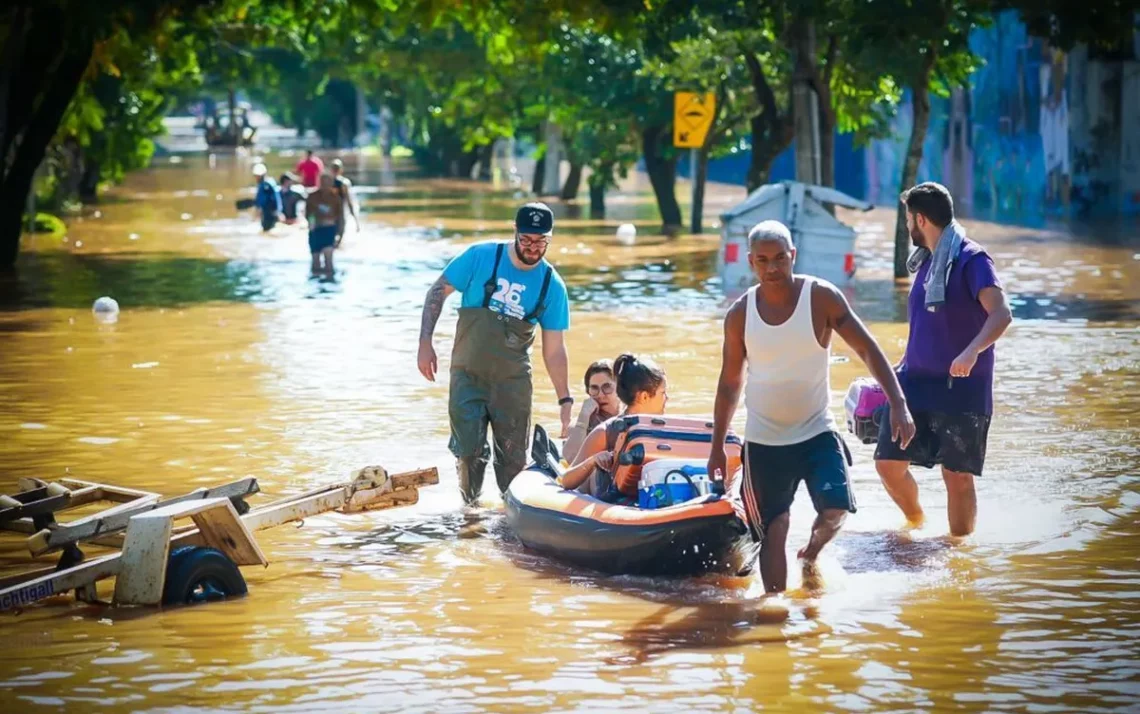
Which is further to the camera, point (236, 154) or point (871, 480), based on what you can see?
point (236, 154)

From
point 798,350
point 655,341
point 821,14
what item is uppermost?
point 821,14

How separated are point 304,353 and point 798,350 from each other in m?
10.1

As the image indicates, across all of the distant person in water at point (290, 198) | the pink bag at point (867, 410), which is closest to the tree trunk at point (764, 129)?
the distant person in water at point (290, 198)

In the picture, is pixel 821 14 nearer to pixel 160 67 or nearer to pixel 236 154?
pixel 160 67

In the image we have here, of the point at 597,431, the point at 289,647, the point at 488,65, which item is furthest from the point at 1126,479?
the point at 488,65

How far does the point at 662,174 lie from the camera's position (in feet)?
119

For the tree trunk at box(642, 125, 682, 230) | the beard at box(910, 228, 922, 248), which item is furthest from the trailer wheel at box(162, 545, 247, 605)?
the tree trunk at box(642, 125, 682, 230)

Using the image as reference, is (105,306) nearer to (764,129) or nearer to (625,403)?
(625,403)

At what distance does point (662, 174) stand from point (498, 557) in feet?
88.3

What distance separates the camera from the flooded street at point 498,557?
7.32m

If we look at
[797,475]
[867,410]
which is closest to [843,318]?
[797,475]

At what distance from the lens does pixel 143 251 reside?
3070 centimetres

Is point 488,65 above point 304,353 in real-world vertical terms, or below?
above

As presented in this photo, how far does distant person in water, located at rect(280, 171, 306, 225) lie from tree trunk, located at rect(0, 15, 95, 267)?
369 inches
